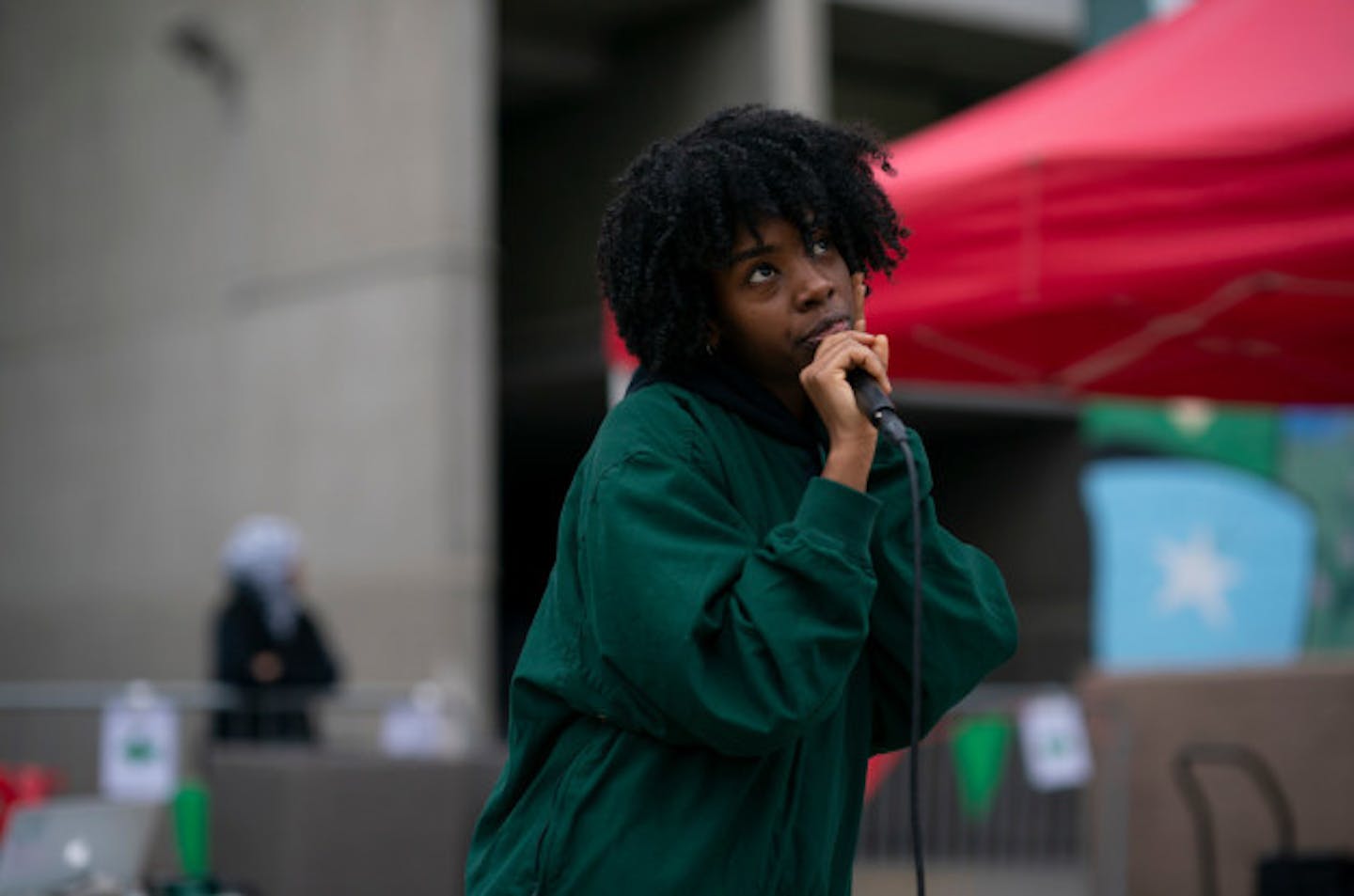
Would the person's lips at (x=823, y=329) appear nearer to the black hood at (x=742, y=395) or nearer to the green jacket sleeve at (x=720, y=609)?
the black hood at (x=742, y=395)

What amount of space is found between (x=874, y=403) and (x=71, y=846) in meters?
2.89

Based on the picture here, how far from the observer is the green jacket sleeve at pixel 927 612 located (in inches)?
91.7

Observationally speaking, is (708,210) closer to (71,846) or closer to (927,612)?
(927,612)

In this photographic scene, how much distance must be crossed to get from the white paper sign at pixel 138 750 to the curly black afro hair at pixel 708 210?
686cm

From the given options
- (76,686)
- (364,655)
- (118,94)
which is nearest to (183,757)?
(364,655)

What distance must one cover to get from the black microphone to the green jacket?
0.10 m

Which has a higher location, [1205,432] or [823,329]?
[1205,432]

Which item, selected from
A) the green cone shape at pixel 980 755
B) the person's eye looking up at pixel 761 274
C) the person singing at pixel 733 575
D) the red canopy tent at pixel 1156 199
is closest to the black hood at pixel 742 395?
the person singing at pixel 733 575

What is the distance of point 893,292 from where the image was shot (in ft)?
16.8

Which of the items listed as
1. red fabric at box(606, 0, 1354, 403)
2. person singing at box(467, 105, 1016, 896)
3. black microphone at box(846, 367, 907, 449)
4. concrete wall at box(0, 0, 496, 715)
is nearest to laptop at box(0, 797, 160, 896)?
red fabric at box(606, 0, 1354, 403)

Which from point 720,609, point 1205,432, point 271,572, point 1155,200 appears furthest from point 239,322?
point 720,609

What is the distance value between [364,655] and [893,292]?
856 cm

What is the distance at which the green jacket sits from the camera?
206 centimetres

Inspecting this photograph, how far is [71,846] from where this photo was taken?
434 centimetres
